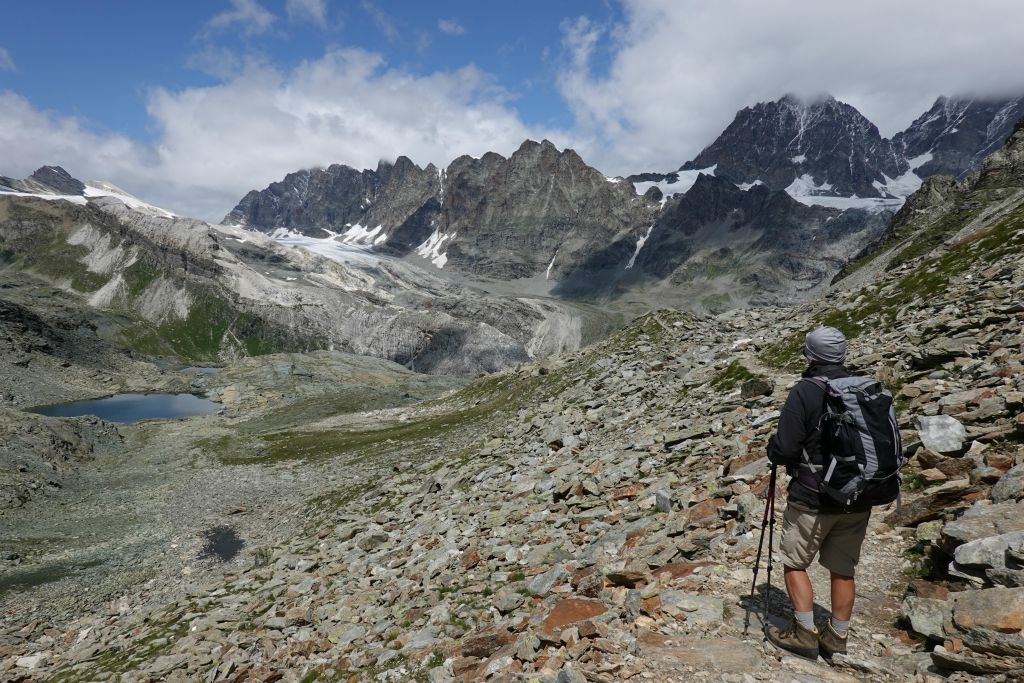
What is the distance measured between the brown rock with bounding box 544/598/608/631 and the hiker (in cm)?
295

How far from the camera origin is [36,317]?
176875 mm

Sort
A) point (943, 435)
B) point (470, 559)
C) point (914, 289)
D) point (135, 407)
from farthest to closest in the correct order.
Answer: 1. point (135, 407)
2. point (914, 289)
3. point (470, 559)
4. point (943, 435)

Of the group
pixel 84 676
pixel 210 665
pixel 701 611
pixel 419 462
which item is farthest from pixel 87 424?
pixel 701 611

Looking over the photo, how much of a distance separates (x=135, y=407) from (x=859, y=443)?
17701cm

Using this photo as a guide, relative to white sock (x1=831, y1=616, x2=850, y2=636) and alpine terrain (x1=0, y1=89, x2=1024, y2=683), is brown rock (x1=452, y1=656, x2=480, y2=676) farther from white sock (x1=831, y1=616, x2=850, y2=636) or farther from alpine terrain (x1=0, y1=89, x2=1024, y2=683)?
white sock (x1=831, y1=616, x2=850, y2=636)

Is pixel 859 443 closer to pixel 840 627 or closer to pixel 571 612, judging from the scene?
pixel 840 627

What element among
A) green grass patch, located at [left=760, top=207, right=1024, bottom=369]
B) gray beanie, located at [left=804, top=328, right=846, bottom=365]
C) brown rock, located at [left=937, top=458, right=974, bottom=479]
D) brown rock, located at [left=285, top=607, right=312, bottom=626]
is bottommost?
brown rock, located at [left=285, top=607, right=312, bottom=626]

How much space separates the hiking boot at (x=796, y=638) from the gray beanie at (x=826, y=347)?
13.0ft

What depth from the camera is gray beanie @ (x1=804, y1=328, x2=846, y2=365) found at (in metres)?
8.15

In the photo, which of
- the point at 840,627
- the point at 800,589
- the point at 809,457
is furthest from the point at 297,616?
the point at 809,457

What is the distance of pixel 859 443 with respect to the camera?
7652 mm

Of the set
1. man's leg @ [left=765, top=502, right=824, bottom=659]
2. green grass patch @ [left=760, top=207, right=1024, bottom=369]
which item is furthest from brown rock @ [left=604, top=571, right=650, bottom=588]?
green grass patch @ [left=760, top=207, right=1024, bottom=369]

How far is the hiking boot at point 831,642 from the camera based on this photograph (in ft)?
25.1

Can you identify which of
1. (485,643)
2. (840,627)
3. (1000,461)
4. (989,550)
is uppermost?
(1000,461)
